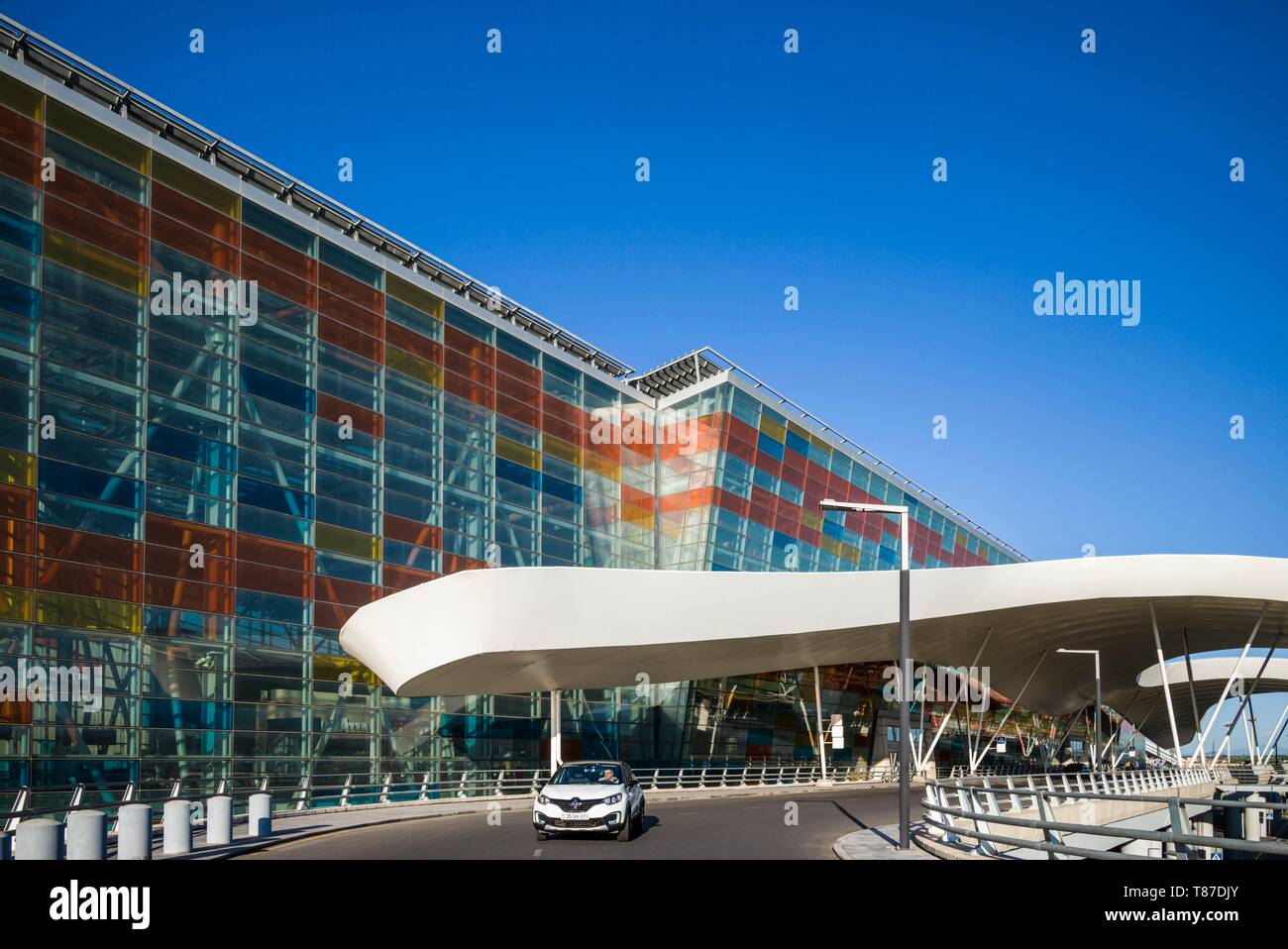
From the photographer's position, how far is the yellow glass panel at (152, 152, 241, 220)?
3359 centimetres

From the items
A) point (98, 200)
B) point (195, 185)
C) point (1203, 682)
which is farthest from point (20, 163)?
point (1203, 682)

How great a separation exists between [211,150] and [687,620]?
20.7 metres

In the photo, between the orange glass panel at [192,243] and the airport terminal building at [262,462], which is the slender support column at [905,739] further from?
the orange glass panel at [192,243]

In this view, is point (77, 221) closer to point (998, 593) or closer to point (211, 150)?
point (211, 150)

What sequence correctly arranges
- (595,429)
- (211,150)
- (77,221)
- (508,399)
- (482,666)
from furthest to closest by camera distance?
(595,429)
(508,399)
(211,150)
(482,666)
(77,221)

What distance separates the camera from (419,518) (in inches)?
1612

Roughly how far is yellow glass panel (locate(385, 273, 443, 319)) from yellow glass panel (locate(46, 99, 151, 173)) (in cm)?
991

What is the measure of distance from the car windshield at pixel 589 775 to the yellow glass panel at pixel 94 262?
1940cm

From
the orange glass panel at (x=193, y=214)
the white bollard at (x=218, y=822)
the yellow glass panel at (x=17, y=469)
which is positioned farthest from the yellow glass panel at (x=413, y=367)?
the white bollard at (x=218, y=822)

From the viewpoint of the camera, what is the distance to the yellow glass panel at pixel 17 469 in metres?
28.3

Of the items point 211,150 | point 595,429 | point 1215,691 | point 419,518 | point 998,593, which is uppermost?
point 211,150

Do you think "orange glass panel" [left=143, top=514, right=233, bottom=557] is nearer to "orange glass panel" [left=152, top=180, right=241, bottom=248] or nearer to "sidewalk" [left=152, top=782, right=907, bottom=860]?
"sidewalk" [left=152, top=782, right=907, bottom=860]
